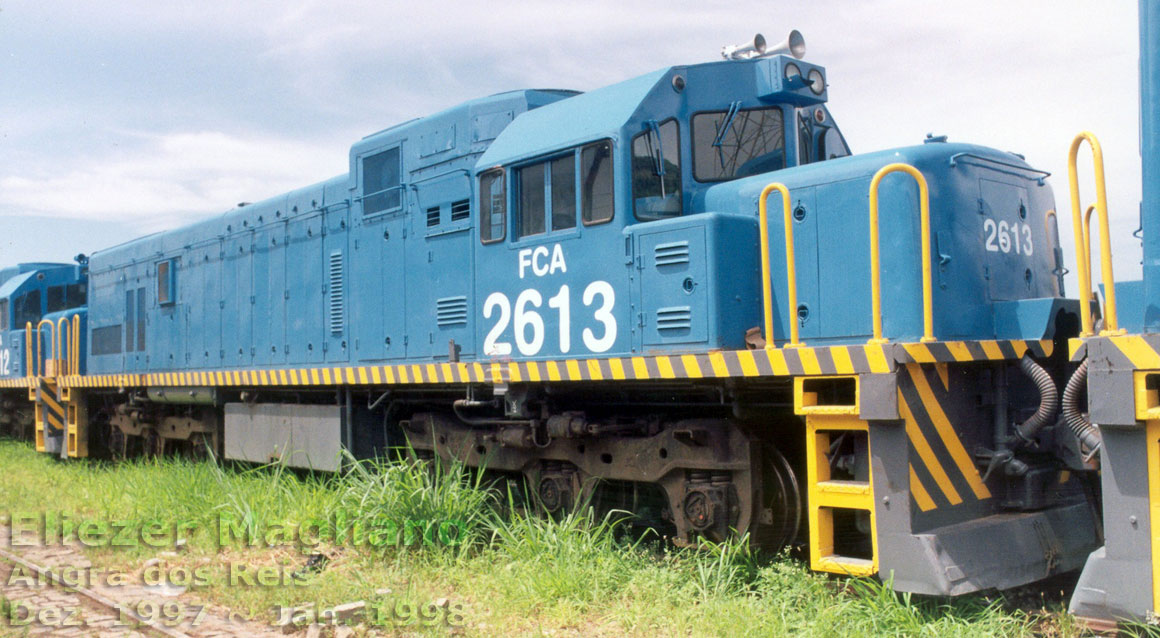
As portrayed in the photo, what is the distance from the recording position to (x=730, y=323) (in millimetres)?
5734

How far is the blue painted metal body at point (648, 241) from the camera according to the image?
18.1ft

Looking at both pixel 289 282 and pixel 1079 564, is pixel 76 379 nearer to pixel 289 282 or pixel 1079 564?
pixel 289 282

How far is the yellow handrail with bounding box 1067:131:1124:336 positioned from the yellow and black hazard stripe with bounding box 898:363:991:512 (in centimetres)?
82

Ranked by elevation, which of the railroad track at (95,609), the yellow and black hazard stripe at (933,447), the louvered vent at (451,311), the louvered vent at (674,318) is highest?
the louvered vent at (451,311)

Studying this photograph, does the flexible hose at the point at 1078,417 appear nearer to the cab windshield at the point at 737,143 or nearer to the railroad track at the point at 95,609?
the cab windshield at the point at 737,143

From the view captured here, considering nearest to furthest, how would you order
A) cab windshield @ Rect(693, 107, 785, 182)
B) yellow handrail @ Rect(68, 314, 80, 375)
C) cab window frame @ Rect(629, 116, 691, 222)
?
cab window frame @ Rect(629, 116, 691, 222)
cab windshield @ Rect(693, 107, 785, 182)
yellow handrail @ Rect(68, 314, 80, 375)

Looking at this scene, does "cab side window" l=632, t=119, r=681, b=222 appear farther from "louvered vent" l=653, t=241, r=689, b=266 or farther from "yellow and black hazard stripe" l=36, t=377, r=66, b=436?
"yellow and black hazard stripe" l=36, t=377, r=66, b=436

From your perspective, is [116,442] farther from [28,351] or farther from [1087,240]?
[1087,240]

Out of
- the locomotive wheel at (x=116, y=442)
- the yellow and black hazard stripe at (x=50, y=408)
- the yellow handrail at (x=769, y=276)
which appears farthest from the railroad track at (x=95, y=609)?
the yellow and black hazard stripe at (x=50, y=408)

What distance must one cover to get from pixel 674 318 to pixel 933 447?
1.66 metres

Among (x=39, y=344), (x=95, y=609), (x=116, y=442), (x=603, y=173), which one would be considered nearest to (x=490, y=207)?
(x=603, y=173)

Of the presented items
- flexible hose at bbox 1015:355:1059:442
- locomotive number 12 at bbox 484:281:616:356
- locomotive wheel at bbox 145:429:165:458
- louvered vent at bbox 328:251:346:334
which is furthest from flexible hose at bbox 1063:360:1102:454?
locomotive wheel at bbox 145:429:165:458

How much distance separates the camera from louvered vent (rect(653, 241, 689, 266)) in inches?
229

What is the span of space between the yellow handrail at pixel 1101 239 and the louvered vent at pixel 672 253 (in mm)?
2095
